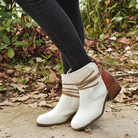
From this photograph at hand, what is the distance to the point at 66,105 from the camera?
1.12 m

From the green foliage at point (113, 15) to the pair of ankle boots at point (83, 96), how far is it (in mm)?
2514

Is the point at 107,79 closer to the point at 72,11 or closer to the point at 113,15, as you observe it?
the point at 72,11

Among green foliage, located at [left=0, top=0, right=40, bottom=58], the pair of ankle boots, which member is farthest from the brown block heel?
green foliage, located at [left=0, top=0, right=40, bottom=58]

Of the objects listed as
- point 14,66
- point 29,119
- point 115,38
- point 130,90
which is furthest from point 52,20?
point 115,38

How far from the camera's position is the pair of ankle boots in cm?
100

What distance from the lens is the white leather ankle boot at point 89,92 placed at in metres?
0.99

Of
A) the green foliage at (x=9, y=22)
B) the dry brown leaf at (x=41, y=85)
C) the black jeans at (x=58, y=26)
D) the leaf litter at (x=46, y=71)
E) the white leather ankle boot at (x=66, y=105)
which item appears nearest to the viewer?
the black jeans at (x=58, y=26)

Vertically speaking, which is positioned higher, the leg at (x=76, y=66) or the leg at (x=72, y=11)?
the leg at (x=72, y=11)

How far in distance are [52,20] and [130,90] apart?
3.56 feet

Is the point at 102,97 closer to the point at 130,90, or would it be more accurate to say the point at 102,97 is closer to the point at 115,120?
the point at 115,120

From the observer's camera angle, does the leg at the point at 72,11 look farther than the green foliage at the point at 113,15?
No

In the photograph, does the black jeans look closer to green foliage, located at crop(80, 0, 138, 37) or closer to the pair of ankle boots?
the pair of ankle boots

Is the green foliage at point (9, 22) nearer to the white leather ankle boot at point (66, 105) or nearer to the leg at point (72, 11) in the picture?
the leg at point (72, 11)

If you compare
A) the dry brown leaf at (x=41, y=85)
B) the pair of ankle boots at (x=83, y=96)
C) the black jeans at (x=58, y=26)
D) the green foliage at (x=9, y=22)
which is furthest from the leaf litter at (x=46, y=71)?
the black jeans at (x=58, y=26)
